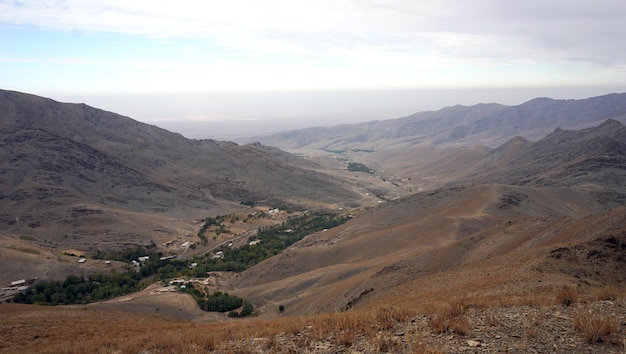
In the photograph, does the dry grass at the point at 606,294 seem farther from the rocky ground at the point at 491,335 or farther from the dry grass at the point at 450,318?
the dry grass at the point at 450,318

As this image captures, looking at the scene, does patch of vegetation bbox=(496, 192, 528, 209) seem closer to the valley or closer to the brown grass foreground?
the valley

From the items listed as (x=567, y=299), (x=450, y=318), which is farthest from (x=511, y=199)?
(x=450, y=318)

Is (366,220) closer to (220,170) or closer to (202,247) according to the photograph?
(202,247)

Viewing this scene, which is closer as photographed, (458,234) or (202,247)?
(458,234)

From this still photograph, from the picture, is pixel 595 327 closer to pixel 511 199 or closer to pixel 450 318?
pixel 450 318

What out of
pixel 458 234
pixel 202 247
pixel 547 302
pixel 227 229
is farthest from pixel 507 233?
pixel 227 229

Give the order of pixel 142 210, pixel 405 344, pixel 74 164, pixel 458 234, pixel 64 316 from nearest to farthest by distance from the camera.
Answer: pixel 405 344 < pixel 64 316 < pixel 458 234 < pixel 142 210 < pixel 74 164
